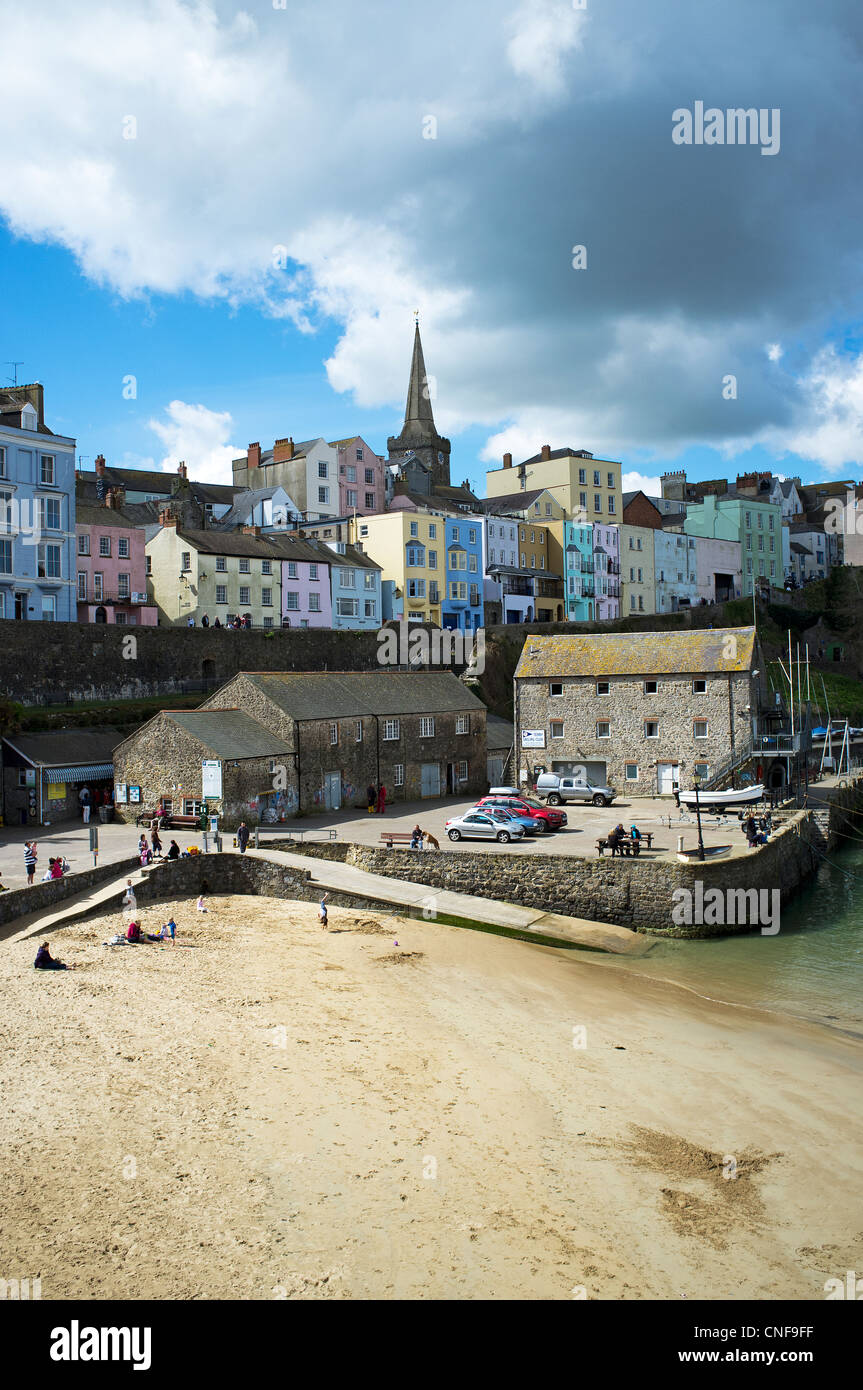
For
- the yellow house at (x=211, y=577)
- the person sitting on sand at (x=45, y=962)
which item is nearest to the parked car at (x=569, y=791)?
the person sitting on sand at (x=45, y=962)

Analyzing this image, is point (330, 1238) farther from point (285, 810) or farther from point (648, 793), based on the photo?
point (648, 793)

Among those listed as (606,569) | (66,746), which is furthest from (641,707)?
(606,569)

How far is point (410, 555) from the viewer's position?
71.3m

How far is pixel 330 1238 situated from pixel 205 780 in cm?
2571

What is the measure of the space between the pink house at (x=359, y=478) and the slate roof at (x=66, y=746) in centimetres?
4167

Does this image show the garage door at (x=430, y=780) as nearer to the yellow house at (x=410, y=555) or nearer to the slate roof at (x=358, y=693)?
the slate roof at (x=358, y=693)

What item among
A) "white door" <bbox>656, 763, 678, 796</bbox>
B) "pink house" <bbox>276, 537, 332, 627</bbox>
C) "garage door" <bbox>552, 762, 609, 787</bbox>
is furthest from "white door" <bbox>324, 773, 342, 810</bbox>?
"pink house" <bbox>276, 537, 332, 627</bbox>

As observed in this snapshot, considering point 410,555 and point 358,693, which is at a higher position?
point 410,555

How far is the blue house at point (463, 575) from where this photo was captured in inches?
2906

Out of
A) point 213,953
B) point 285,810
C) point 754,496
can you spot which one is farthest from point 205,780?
point 754,496

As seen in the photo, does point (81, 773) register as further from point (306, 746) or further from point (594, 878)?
point (594, 878)

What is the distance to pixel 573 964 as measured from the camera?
25750 millimetres

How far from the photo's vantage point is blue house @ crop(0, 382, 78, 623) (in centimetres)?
4894

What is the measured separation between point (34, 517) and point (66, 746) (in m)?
15.6
